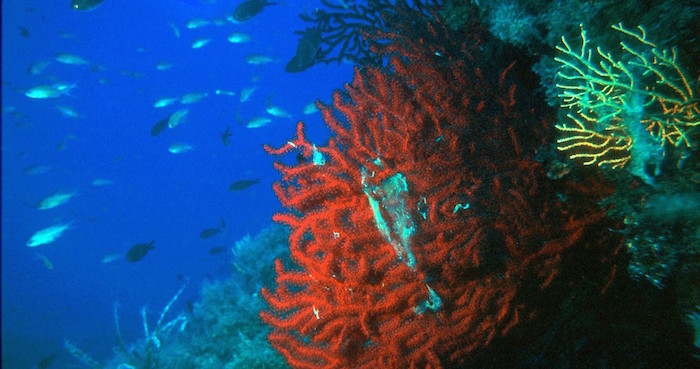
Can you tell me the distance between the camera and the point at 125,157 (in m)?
47.8

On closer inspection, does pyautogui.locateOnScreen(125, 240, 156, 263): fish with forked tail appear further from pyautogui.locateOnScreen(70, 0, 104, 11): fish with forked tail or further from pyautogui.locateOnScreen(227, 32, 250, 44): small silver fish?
pyautogui.locateOnScreen(227, 32, 250, 44): small silver fish

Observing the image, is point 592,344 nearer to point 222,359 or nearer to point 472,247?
point 472,247

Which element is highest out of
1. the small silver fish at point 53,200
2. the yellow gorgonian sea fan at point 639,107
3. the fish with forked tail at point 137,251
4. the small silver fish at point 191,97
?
the yellow gorgonian sea fan at point 639,107

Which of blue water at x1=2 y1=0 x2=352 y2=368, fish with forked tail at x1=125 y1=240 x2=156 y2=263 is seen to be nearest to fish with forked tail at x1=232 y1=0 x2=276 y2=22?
fish with forked tail at x1=125 y1=240 x2=156 y2=263

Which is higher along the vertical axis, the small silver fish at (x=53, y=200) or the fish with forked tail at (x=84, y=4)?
the fish with forked tail at (x=84, y=4)

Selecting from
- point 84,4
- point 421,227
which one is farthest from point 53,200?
point 421,227

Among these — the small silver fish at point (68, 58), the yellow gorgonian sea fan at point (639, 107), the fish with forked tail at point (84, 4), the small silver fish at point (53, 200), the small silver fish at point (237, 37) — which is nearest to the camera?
the yellow gorgonian sea fan at point (639, 107)

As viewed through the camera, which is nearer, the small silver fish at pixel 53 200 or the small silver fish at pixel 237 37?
the small silver fish at pixel 53 200

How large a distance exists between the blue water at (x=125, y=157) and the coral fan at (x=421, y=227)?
1475 inches

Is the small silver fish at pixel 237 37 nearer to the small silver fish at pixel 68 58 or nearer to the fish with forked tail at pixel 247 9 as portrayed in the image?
the small silver fish at pixel 68 58

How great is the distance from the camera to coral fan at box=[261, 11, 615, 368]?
236cm

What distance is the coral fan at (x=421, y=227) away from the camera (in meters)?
2.36

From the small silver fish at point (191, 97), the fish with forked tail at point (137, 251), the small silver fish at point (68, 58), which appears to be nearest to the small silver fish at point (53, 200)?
the fish with forked tail at point (137, 251)

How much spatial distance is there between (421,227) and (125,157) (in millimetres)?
55593
